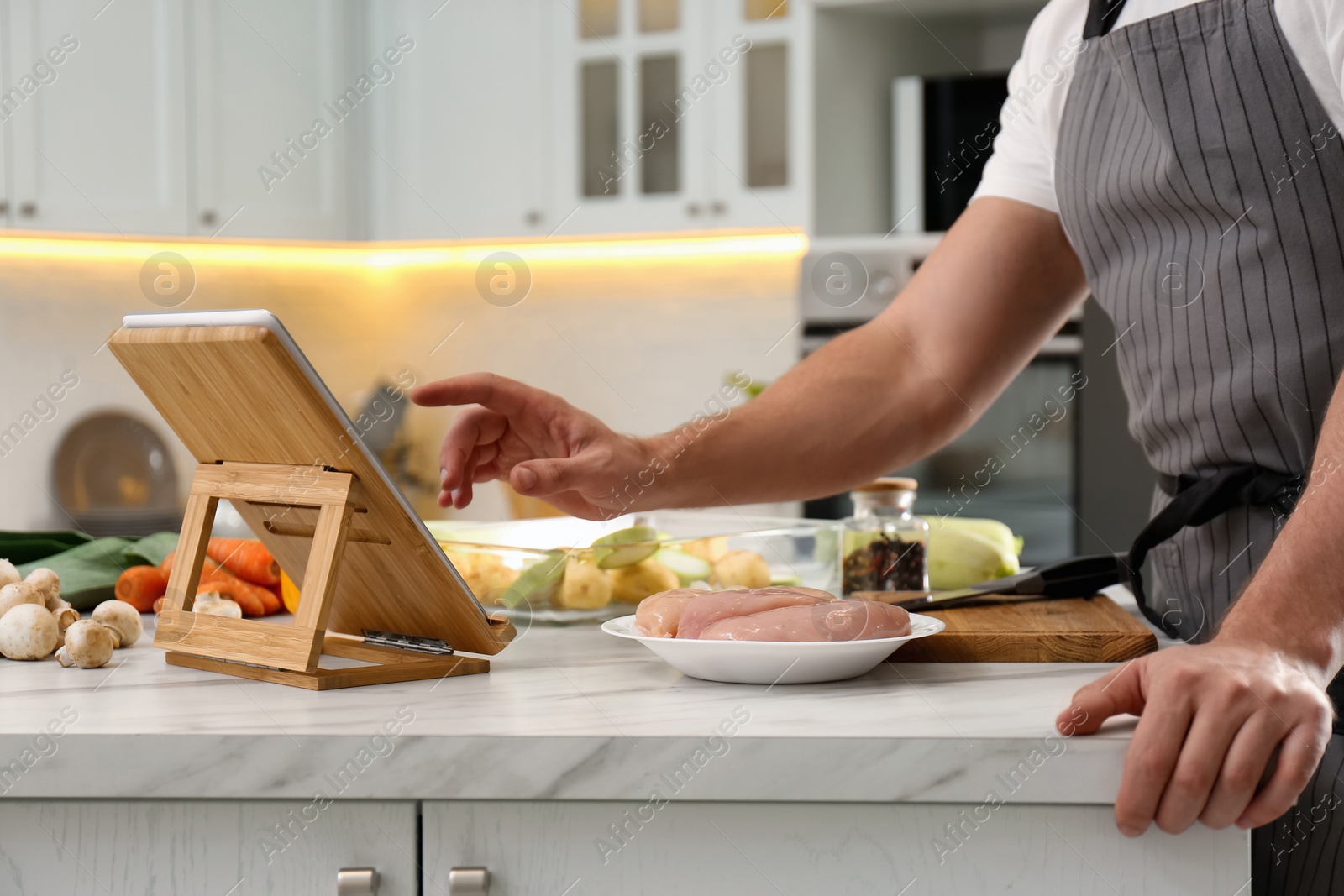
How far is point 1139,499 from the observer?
2352 mm

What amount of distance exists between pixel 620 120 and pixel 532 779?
2489mm

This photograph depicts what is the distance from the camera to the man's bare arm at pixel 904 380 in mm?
1066

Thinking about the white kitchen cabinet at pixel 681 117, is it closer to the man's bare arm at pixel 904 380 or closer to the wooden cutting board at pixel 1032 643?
→ the man's bare arm at pixel 904 380

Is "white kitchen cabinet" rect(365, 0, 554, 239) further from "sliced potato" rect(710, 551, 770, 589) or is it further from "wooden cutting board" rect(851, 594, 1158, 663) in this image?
"wooden cutting board" rect(851, 594, 1158, 663)

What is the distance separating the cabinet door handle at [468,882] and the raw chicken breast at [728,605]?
0.20 meters

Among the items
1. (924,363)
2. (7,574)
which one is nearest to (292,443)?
(7,574)

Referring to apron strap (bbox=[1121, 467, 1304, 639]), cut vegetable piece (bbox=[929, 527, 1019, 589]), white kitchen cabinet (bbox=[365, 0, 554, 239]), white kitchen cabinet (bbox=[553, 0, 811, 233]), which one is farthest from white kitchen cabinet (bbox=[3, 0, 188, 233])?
apron strap (bbox=[1121, 467, 1304, 639])

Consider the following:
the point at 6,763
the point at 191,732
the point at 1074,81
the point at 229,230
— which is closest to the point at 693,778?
the point at 191,732

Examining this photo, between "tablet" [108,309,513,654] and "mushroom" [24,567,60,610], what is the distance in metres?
0.16

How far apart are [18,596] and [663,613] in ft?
1.64

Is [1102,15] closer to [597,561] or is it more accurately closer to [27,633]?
[597,561]

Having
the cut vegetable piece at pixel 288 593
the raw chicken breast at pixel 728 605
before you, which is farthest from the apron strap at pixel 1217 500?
the cut vegetable piece at pixel 288 593

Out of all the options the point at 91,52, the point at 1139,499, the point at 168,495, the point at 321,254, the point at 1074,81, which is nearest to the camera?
the point at 1074,81

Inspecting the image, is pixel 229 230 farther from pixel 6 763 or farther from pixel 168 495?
pixel 6 763
